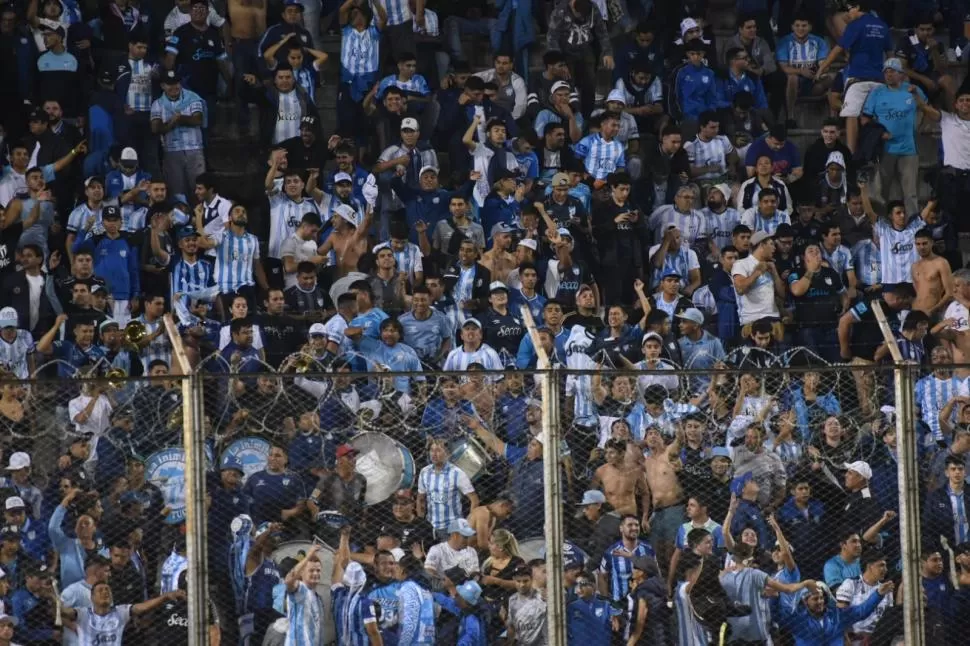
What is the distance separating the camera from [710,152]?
66.2 ft

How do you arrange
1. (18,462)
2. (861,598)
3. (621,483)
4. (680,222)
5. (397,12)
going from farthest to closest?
(397,12)
(680,222)
(621,483)
(861,598)
(18,462)

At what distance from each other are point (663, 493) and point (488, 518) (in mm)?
1276

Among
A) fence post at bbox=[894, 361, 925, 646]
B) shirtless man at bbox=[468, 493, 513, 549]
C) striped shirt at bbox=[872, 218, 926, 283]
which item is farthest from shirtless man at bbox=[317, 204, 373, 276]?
fence post at bbox=[894, 361, 925, 646]

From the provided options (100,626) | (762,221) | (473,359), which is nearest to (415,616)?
(100,626)

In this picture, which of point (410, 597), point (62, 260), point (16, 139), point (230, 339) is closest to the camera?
point (410, 597)

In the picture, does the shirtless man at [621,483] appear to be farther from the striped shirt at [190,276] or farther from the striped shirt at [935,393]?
the striped shirt at [190,276]

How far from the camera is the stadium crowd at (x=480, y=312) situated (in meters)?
13.5

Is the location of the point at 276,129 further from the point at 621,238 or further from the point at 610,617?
the point at 610,617

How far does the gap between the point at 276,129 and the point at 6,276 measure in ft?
11.2

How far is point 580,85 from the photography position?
21.0 metres

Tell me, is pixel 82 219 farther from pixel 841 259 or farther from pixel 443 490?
pixel 841 259

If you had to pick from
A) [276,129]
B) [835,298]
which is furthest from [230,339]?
[835,298]

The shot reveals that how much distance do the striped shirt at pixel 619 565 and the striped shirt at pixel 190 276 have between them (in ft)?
17.8

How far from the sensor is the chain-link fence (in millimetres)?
13328
